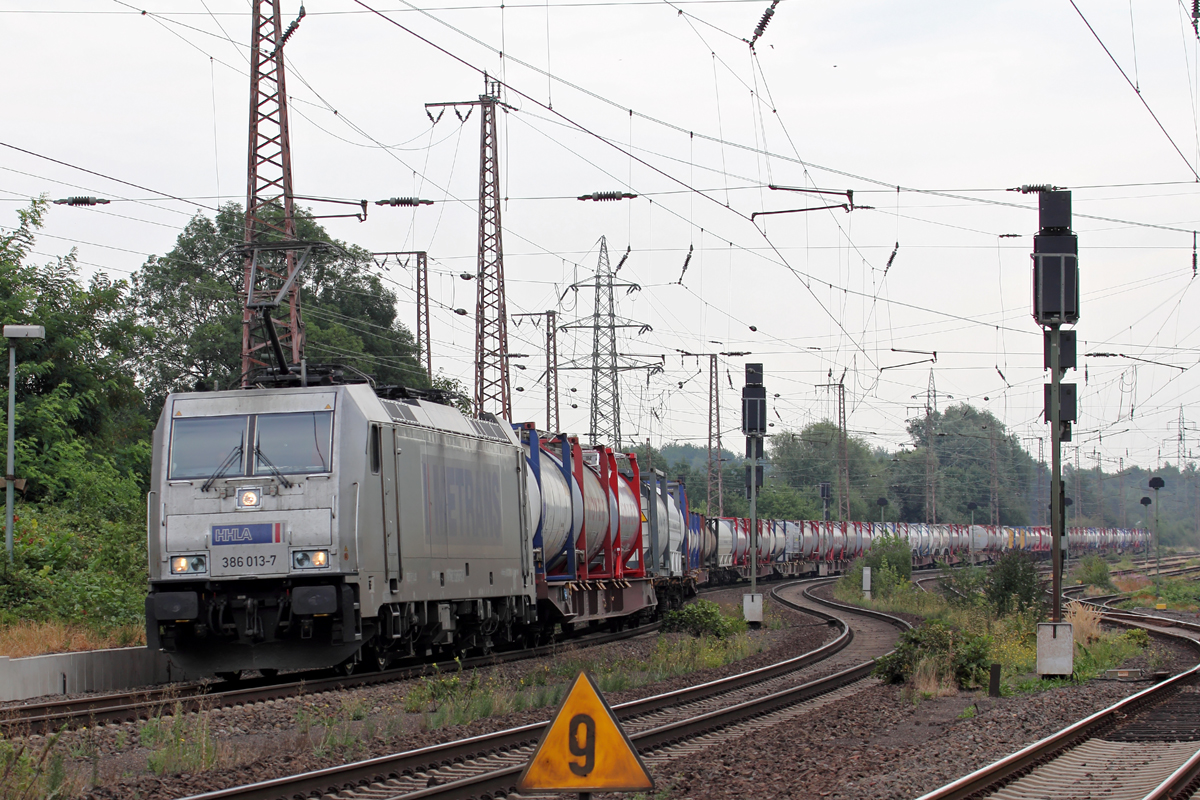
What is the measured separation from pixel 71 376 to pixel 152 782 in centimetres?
2075

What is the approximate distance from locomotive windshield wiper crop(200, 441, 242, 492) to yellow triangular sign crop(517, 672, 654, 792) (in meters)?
9.24

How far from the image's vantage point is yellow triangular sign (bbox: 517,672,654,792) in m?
6.73

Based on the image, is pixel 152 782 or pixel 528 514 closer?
pixel 152 782

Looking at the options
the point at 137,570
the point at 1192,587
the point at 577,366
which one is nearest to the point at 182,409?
the point at 137,570

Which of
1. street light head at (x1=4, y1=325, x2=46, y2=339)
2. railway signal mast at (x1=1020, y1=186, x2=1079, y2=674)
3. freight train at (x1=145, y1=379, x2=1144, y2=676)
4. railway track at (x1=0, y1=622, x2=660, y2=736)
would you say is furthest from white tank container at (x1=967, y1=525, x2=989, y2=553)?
street light head at (x1=4, y1=325, x2=46, y2=339)

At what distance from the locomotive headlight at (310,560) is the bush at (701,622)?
11.8m

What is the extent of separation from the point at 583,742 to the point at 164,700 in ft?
24.1

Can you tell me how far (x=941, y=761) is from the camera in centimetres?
1098

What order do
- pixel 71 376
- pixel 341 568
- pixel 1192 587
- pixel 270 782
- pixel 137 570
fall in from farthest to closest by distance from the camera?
pixel 1192 587 < pixel 71 376 < pixel 137 570 < pixel 341 568 < pixel 270 782

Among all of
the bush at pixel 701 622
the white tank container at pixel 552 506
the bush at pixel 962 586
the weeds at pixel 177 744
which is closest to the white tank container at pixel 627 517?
the bush at pixel 701 622

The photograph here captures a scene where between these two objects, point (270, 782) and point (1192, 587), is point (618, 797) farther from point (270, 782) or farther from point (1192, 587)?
point (1192, 587)

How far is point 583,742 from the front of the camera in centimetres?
683

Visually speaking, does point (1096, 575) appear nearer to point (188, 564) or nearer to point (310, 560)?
point (310, 560)

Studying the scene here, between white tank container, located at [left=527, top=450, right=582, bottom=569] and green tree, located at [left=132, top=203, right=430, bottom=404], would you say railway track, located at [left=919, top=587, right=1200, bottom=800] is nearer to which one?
white tank container, located at [left=527, top=450, right=582, bottom=569]
